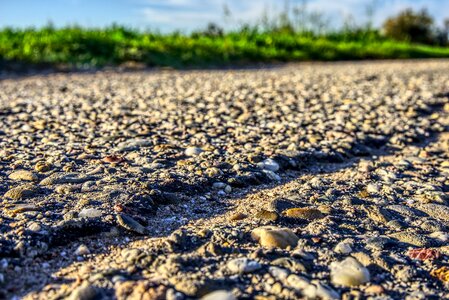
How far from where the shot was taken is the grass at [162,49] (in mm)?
9141

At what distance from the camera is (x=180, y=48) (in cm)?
1018

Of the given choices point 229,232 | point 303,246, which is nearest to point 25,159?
point 229,232

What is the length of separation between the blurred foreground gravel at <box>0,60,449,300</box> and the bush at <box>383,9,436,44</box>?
19793 mm

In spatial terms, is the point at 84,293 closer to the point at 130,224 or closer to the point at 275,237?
the point at 130,224

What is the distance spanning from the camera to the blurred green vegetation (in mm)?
9164

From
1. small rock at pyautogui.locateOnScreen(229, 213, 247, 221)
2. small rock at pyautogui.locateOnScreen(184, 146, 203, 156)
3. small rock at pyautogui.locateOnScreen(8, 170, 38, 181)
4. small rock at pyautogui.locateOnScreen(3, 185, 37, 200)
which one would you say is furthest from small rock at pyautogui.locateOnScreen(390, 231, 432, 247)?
small rock at pyautogui.locateOnScreen(8, 170, 38, 181)

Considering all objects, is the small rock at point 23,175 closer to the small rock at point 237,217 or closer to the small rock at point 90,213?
the small rock at point 90,213

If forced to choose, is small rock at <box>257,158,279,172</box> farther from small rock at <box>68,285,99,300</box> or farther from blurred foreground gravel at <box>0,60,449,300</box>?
small rock at <box>68,285,99,300</box>

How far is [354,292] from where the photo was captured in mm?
1788

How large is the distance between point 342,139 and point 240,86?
2672 mm

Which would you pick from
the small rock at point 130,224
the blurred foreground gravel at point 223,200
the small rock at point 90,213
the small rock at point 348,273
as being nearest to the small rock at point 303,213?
the blurred foreground gravel at point 223,200

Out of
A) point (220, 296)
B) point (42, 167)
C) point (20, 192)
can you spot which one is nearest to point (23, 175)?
point (42, 167)

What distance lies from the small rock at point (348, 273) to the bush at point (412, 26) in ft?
75.2

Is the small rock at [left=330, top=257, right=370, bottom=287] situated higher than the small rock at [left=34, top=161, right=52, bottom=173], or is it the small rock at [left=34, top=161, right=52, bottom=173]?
the small rock at [left=34, top=161, right=52, bottom=173]
